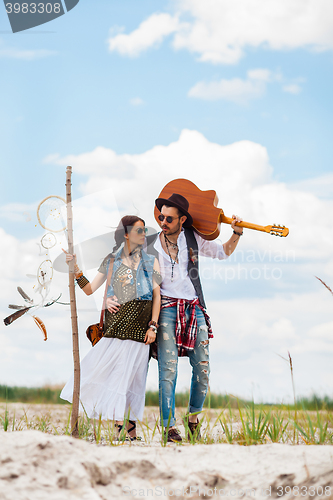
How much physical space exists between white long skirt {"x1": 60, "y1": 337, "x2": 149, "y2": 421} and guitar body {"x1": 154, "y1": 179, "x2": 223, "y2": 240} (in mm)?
1198

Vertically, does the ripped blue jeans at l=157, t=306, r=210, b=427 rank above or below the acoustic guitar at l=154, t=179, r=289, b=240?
below

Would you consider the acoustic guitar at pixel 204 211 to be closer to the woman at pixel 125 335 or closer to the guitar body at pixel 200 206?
the guitar body at pixel 200 206

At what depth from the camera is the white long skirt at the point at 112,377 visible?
408 centimetres

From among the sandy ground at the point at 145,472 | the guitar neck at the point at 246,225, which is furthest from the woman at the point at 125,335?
the sandy ground at the point at 145,472

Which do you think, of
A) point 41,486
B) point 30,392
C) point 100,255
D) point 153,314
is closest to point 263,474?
point 41,486

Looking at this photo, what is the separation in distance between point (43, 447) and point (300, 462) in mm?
1420

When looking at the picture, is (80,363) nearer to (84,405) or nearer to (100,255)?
(84,405)

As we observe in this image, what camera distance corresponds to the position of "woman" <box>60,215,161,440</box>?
4086mm

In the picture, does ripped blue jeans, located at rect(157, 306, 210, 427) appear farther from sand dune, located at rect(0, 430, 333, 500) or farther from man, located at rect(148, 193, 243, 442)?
sand dune, located at rect(0, 430, 333, 500)

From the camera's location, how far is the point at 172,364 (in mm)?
4148

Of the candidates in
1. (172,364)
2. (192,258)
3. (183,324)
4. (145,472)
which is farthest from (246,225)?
(145,472)

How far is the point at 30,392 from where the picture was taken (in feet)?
26.1

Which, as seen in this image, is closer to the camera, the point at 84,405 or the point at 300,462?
the point at 300,462

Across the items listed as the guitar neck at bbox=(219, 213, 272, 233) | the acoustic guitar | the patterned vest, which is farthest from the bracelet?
the guitar neck at bbox=(219, 213, 272, 233)
